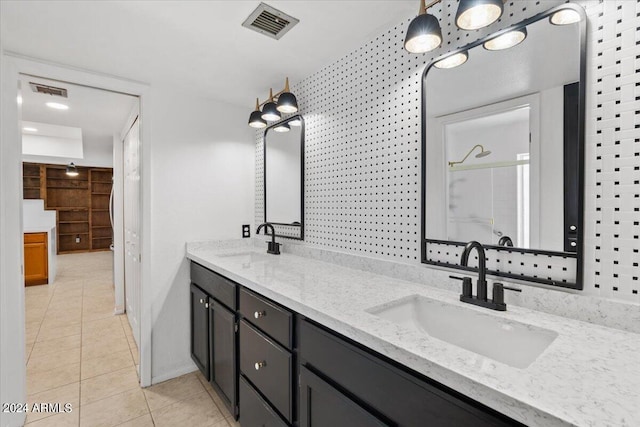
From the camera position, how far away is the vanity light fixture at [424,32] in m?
1.20

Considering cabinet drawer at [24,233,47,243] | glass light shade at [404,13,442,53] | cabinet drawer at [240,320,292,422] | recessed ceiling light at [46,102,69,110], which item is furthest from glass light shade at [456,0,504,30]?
cabinet drawer at [24,233,47,243]

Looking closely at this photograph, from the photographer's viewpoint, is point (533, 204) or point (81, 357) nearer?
point (533, 204)

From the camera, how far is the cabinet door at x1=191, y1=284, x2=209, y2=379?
7.28ft

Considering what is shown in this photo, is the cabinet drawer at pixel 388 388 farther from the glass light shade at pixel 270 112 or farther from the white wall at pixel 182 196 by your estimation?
the white wall at pixel 182 196

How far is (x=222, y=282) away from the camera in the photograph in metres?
1.92

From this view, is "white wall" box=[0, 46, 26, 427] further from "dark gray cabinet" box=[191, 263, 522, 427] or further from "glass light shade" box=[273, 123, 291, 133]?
"glass light shade" box=[273, 123, 291, 133]

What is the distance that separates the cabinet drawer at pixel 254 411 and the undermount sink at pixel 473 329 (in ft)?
2.42

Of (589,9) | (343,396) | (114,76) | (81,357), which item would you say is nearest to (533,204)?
(589,9)

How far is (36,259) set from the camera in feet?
16.4

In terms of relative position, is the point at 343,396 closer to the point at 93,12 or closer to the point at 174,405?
the point at 174,405

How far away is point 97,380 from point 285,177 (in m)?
2.19

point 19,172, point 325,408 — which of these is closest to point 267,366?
point 325,408

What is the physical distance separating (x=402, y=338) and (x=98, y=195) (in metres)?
10.1

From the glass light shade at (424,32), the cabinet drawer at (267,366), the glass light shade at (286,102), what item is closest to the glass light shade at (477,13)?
the glass light shade at (424,32)
